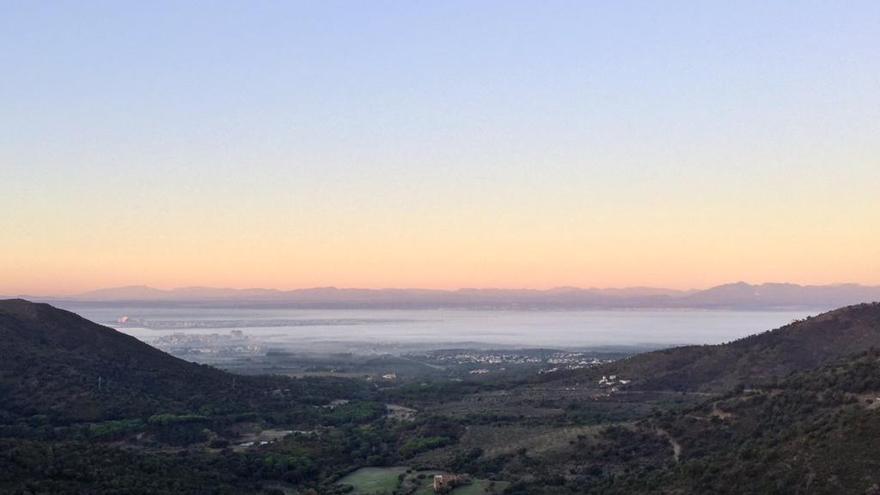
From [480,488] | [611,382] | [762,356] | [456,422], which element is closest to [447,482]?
[480,488]

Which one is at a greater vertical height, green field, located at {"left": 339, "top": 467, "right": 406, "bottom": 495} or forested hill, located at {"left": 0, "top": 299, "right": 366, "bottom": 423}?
forested hill, located at {"left": 0, "top": 299, "right": 366, "bottom": 423}

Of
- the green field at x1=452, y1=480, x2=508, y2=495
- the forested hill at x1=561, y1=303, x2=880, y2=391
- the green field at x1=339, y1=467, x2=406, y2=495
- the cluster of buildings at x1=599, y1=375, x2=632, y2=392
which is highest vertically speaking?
the forested hill at x1=561, y1=303, x2=880, y2=391

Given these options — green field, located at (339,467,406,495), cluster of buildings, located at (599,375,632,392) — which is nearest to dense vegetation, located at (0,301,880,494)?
cluster of buildings, located at (599,375,632,392)

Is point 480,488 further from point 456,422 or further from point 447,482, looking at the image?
point 456,422

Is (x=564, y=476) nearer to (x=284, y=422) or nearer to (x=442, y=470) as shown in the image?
(x=442, y=470)

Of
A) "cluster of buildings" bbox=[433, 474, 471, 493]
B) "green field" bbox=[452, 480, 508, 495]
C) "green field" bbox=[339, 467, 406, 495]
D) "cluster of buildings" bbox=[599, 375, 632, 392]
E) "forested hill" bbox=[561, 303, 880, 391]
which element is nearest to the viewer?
"green field" bbox=[452, 480, 508, 495]

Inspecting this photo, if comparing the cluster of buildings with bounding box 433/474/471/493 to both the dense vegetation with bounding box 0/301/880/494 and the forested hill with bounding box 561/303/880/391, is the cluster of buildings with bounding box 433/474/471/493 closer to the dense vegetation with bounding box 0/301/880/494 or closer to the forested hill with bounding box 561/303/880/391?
the dense vegetation with bounding box 0/301/880/494

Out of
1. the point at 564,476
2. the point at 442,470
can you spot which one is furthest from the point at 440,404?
the point at 564,476
